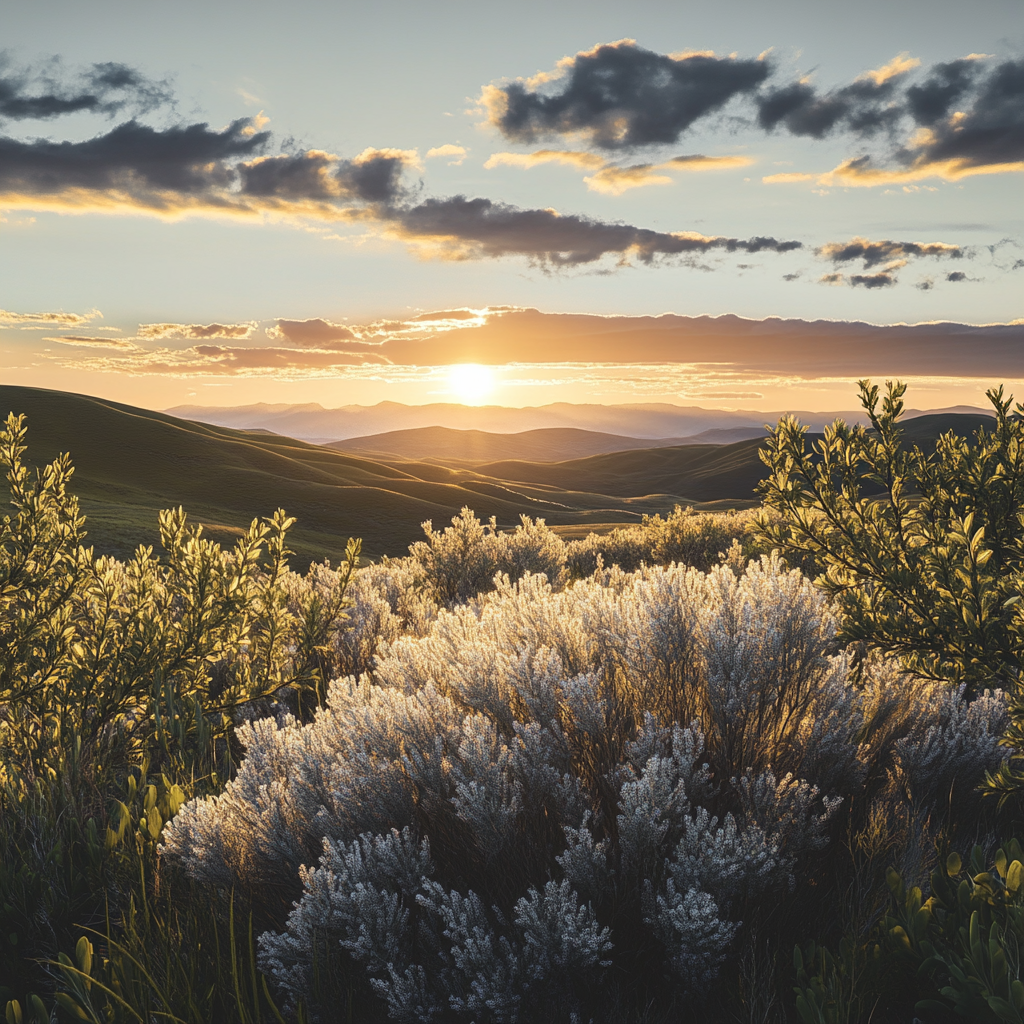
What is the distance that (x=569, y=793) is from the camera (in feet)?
8.07

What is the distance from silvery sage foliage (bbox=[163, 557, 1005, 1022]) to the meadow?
0.05ft

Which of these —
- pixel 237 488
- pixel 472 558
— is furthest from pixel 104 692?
pixel 237 488

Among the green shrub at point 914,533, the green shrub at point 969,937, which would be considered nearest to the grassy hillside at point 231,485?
the green shrub at point 914,533

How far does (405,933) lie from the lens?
2275 mm

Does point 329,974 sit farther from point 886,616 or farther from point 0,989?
point 886,616

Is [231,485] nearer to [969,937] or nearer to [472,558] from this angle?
[472,558]

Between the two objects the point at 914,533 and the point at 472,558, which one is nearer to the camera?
the point at 914,533

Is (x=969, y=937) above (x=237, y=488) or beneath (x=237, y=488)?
above

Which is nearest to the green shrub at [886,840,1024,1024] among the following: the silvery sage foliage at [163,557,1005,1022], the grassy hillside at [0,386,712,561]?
the silvery sage foliage at [163,557,1005,1022]

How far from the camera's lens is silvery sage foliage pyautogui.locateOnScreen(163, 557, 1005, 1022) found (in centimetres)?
209

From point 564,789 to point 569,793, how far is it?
0.09ft

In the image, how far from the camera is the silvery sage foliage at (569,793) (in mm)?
2086

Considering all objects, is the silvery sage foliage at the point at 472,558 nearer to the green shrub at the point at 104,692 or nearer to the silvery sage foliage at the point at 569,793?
the green shrub at the point at 104,692

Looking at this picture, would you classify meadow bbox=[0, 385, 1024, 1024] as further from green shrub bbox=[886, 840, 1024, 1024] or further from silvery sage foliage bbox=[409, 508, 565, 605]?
silvery sage foliage bbox=[409, 508, 565, 605]
